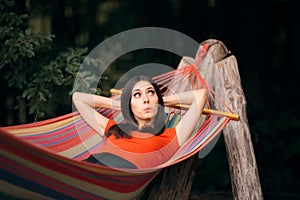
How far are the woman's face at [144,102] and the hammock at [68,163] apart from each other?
23 centimetres

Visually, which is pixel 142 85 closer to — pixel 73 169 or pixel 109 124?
pixel 109 124

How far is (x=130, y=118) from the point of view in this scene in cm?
322

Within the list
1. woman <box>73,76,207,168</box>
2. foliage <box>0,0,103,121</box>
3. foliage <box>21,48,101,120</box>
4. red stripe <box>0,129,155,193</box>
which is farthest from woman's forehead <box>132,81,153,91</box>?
foliage <box>21,48,101,120</box>

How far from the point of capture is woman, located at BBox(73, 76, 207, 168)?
3061 millimetres

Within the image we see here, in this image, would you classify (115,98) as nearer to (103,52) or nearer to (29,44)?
(29,44)

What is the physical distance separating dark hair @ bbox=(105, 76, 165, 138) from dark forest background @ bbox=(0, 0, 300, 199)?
4.49 feet

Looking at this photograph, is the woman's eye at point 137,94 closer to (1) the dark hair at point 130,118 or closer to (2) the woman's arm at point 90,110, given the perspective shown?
(1) the dark hair at point 130,118

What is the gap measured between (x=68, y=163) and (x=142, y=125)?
0.84 metres

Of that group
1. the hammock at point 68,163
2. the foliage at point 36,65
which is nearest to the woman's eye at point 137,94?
the hammock at point 68,163

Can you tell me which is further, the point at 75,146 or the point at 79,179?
the point at 75,146

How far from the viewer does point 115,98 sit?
3.46m

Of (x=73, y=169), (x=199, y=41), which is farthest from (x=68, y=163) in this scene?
(x=199, y=41)

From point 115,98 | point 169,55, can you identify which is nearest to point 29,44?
point 115,98

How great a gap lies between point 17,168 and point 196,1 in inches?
177
